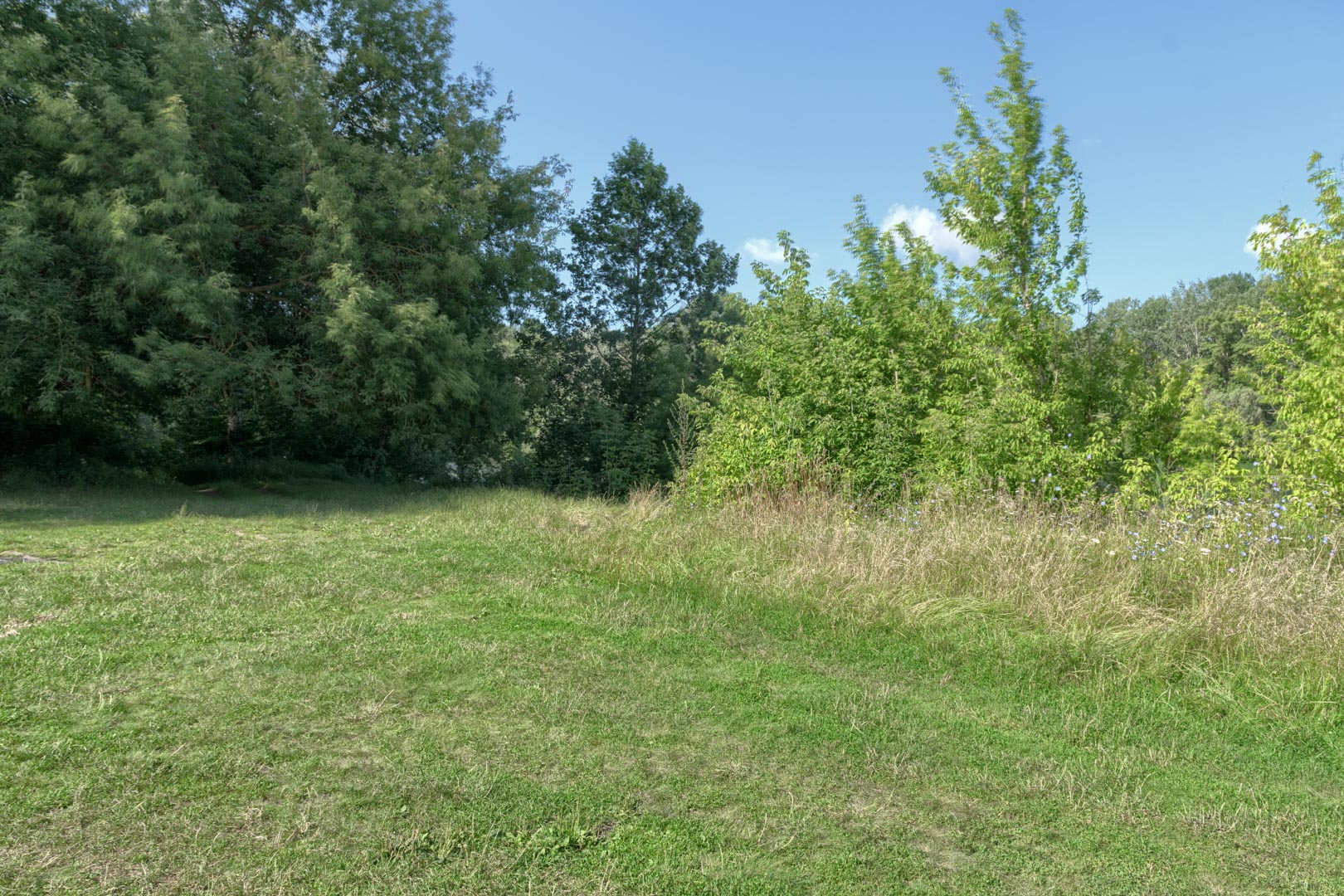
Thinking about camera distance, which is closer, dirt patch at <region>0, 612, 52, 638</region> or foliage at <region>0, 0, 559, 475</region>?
dirt patch at <region>0, 612, 52, 638</region>

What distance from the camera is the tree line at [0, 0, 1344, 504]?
31.9 ft

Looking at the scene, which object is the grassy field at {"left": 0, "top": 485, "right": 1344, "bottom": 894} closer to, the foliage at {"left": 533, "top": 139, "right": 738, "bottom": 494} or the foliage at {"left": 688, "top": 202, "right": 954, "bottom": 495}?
the foliage at {"left": 688, "top": 202, "right": 954, "bottom": 495}

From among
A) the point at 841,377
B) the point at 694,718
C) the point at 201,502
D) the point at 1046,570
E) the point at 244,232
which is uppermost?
the point at 244,232

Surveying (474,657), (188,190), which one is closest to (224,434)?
(188,190)

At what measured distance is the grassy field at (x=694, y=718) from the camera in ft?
9.91

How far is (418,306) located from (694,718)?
11760 mm

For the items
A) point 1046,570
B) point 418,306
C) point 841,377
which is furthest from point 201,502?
point 1046,570

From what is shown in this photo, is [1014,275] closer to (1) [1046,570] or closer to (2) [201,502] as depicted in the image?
(1) [1046,570]

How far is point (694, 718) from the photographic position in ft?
14.4

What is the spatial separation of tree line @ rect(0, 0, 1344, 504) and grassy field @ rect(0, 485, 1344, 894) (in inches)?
99.6

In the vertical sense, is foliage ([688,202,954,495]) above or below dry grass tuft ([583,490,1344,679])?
above

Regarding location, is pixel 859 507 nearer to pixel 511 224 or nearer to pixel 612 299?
pixel 511 224

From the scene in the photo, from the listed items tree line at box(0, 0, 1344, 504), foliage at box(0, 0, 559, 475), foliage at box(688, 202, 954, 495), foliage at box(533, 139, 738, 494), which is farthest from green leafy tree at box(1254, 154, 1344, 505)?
foliage at box(533, 139, 738, 494)

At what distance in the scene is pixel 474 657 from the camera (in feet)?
16.9
